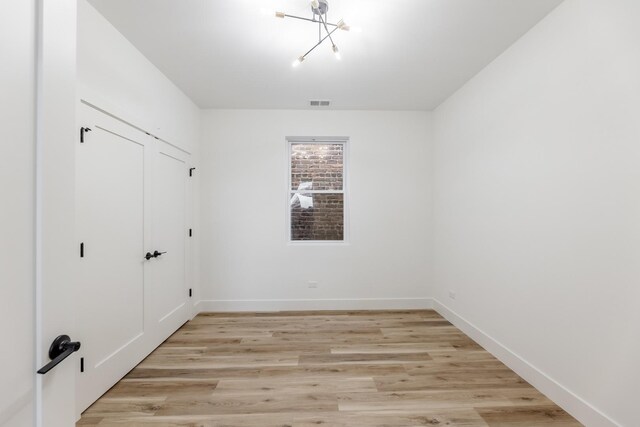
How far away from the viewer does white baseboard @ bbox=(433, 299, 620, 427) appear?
177cm

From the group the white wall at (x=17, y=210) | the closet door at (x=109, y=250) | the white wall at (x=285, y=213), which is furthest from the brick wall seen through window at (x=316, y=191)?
the white wall at (x=17, y=210)

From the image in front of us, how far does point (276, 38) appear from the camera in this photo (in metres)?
2.36

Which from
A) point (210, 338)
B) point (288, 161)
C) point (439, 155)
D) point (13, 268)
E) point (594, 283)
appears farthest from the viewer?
point (288, 161)

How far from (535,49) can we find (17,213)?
3.10 m

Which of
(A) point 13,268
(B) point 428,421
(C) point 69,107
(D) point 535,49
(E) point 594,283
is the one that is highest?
(D) point 535,49

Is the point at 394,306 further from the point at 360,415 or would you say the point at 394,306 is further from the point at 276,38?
the point at 276,38

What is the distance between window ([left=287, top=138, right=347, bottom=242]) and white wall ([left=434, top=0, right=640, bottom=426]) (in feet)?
5.80

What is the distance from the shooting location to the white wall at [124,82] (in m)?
1.94

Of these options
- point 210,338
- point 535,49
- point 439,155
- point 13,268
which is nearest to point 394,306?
point 439,155

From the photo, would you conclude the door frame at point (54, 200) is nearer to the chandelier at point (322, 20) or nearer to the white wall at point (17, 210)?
the white wall at point (17, 210)

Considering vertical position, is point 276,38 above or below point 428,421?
above

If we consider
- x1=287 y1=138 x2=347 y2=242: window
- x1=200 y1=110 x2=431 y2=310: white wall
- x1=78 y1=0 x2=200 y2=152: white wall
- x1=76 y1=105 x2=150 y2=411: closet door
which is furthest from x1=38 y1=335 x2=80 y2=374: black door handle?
x1=287 y1=138 x2=347 y2=242: window

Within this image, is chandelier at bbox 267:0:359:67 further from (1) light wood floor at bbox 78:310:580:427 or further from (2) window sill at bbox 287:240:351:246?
(1) light wood floor at bbox 78:310:580:427

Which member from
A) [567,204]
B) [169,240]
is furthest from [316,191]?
[567,204]
